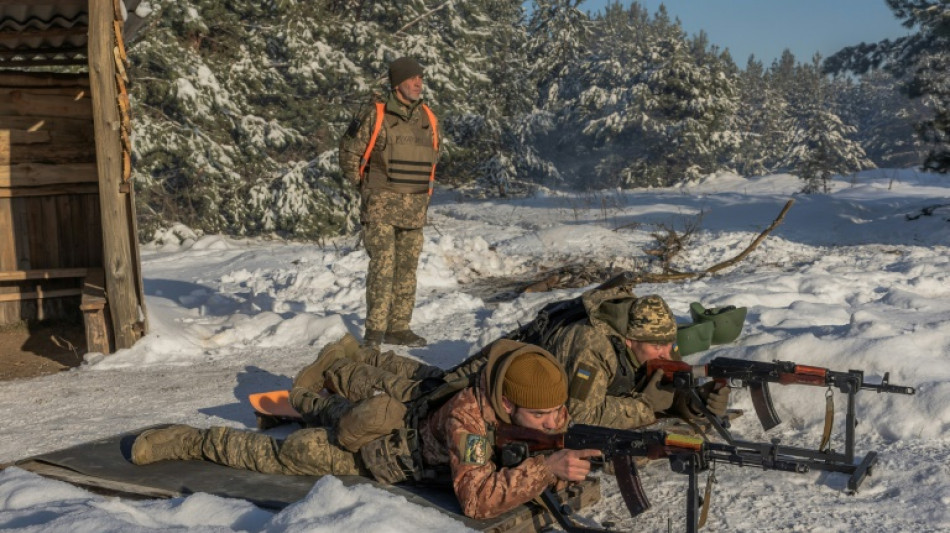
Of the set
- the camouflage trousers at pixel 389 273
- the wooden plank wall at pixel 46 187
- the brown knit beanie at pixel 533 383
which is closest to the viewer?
the brown knit beanie at pixel 533 383

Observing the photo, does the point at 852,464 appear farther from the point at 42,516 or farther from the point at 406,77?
the point at 406,77

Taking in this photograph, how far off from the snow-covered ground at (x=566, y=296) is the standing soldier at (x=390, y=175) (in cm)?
77

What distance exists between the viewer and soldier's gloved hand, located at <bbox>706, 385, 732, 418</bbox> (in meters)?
5.25

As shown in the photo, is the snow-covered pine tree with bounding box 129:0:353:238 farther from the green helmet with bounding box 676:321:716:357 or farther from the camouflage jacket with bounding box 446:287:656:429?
the camouflage jacket with bounding box 446:287:656:429

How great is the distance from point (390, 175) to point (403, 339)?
155 cm

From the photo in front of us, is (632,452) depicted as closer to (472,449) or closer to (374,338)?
(472,449)

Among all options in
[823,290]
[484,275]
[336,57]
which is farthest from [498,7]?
[823,290]

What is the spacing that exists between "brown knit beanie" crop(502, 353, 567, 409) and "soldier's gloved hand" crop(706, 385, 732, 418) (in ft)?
5.03

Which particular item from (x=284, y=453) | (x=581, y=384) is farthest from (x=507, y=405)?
(x=284, y=453)

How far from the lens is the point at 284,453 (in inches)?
194

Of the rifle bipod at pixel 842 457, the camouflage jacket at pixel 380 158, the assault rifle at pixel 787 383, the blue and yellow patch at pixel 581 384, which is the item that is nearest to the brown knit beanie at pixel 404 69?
the camouflage jacket at pixel 380 158

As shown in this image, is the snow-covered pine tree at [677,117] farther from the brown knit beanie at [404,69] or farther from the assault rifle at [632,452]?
the assault rifle at [632,452]

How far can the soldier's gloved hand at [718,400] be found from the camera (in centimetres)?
525

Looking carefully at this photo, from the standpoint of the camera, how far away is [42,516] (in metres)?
4.21
